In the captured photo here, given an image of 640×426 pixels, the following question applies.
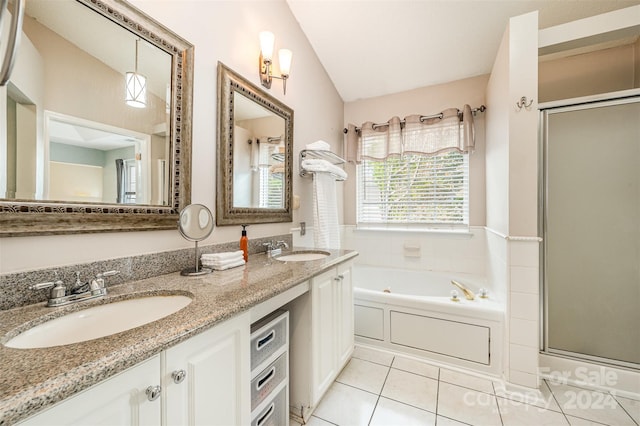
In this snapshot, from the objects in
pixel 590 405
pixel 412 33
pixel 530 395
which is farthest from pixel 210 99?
pixel 590 405

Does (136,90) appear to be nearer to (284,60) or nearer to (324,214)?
(284,60)

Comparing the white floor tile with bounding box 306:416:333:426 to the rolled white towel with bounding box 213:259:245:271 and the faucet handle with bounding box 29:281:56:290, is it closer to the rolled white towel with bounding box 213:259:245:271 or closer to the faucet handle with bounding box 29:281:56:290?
the rolled white towel with bounding box 213:259:245:271

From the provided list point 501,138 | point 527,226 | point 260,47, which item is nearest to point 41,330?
point 260,47

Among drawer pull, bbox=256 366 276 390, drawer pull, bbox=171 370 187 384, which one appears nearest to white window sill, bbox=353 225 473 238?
drawer pull, bbox=256 366 276 390

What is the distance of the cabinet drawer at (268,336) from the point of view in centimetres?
116

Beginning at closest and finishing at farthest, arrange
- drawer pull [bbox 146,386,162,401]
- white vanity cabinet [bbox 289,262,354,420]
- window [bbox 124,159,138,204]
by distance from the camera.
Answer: drawer pull [bbox 146,386,162,401], window [bbox 124,159,138,204], white vanity cabinet [bbox 289,262,354,420]

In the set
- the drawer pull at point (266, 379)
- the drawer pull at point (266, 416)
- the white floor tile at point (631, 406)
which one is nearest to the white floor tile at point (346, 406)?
the drawer pull at point (266, 416)

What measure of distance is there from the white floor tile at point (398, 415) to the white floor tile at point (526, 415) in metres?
0.42

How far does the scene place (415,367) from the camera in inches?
79.0

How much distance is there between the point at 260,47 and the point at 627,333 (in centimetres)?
324

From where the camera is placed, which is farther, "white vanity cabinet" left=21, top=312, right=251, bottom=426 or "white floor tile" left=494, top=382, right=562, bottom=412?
"white floor tile" left=494, top=382, right=562, bottom=412

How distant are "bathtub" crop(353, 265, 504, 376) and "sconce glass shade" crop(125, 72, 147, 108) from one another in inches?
76.7

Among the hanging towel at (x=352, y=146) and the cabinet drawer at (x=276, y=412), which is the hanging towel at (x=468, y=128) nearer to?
the hanging towel at (x=352, y=146)

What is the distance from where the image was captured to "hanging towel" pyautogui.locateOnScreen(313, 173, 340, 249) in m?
2.25
